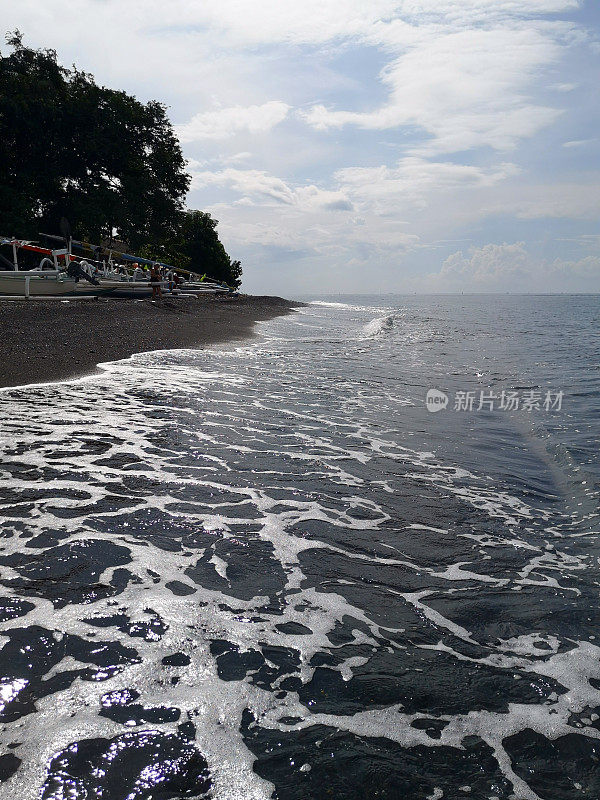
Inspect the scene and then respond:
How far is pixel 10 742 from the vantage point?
267 centimetres

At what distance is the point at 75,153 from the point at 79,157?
351 millimetres

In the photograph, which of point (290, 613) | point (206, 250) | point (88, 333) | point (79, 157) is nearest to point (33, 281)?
point (88, 333)

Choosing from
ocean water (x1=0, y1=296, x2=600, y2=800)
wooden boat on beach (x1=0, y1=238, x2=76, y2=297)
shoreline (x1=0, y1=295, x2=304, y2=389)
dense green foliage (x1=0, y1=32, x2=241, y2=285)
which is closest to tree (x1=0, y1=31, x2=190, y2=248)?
dense green foliage (x1=0, y1=32, x2=241, y2=285)

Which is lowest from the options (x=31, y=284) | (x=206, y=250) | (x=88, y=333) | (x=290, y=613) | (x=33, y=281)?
(x=290, y=613)

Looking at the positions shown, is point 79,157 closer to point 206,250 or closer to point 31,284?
point 31,284

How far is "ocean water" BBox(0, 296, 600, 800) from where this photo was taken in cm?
274

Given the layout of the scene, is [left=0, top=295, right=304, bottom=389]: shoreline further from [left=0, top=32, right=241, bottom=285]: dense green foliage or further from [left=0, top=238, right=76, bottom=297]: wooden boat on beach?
[left=0, top=32, right=241, bottom=285]: dense green foliage

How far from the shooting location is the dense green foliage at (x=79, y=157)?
36.4 meters

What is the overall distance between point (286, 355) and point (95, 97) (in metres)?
31.3

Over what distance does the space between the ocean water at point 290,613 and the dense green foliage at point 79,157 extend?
34.7m

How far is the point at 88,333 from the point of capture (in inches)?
715

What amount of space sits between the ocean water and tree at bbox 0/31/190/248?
114 feet

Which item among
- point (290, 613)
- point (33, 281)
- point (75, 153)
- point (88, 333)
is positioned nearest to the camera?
point (290, 613)

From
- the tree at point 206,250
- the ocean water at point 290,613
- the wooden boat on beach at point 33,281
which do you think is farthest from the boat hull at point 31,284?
the tree at point 206,250
